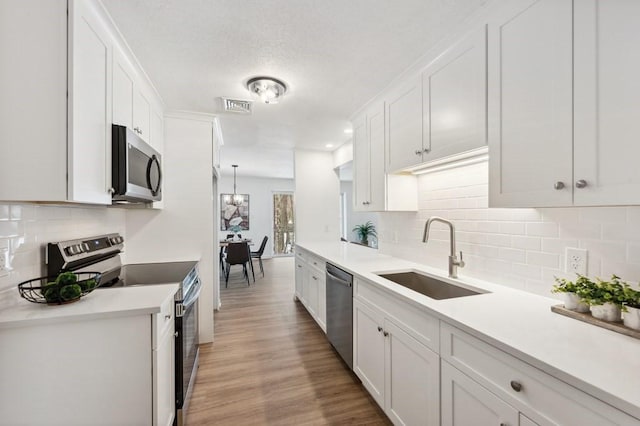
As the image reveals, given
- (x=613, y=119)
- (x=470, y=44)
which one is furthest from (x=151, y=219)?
(x=613, y=119)

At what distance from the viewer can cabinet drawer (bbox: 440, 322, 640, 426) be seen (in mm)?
722

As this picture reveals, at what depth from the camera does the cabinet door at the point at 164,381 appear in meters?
1.33

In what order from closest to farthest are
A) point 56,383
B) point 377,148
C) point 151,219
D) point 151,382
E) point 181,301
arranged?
point 56,383 < point 151,382 < point 181,301 < point 377,148 < point 151,219

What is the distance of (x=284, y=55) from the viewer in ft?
5.87

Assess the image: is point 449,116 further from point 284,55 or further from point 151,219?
point 151,219

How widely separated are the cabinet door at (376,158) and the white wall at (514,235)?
33cm

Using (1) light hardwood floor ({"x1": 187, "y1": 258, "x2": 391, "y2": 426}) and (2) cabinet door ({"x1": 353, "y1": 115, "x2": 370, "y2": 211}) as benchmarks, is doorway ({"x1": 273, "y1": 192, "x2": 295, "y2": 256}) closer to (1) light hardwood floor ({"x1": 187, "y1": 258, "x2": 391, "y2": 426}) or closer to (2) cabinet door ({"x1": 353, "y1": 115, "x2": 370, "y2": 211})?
(1) light hardwood floor ({"x1": 187, "y1": 258, "x2": 391, "y2": 426})

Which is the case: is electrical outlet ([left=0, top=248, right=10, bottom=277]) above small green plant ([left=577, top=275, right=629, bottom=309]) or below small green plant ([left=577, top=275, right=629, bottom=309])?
above

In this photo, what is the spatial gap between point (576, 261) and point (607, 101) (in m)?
0.72

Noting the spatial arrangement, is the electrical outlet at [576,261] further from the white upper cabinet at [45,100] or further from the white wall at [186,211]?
the white wall at [186,211]

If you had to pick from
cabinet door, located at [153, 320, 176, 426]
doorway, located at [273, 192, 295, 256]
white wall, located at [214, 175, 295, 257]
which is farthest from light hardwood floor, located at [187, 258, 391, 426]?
doorway, located at [273, 192, 295, 256]

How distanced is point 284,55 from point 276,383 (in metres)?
2.39

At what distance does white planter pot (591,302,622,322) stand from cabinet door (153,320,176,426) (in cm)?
191

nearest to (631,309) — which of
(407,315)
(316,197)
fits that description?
(407,315)
